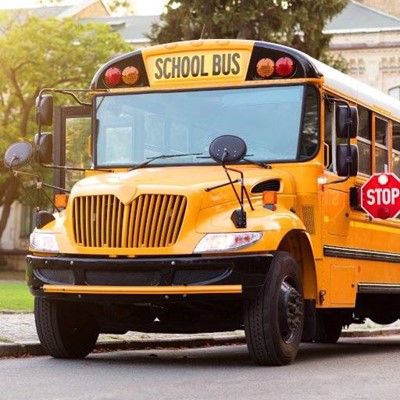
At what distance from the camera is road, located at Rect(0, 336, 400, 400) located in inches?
349

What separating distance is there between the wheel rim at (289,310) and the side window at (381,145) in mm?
2992

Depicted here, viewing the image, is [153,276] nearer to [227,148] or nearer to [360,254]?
[227,148]

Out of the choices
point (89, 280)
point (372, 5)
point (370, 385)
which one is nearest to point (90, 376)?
point (89, 280)

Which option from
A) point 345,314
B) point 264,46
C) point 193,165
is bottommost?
point 345,314

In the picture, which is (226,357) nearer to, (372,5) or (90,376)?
(90,376)

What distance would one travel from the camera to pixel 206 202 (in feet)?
35.6

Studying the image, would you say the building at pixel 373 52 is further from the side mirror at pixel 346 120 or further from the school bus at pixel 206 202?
the side mirror at pixel 346 120

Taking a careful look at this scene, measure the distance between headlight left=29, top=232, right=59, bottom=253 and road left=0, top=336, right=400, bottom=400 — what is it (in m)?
0.99

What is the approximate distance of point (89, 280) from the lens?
1096cm

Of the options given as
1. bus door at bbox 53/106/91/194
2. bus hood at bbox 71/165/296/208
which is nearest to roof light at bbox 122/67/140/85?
Result: bus door at bbox 53/106/91/194

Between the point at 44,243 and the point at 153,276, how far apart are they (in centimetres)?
111

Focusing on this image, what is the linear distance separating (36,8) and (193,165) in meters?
59.0

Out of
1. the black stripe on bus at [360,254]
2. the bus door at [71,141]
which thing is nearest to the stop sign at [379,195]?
the black stripe on bus at [360,254]

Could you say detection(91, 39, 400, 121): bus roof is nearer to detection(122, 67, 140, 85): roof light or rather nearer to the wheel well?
detection(122, 67, 140, 85): roof light
